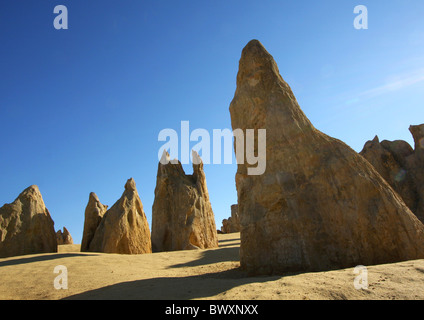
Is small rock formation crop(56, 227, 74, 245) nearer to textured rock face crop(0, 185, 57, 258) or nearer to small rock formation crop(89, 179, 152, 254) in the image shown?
small rock formation crop(89, 179, 152, 254)

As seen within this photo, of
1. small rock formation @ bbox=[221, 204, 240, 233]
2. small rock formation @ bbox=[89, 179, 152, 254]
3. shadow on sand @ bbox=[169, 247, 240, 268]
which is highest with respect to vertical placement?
small rock formation @ bbox=[89, 179, 152, 254]

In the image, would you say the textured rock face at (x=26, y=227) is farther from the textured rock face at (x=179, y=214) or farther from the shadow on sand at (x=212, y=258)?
the shadow on sand at (x=212, y=258)

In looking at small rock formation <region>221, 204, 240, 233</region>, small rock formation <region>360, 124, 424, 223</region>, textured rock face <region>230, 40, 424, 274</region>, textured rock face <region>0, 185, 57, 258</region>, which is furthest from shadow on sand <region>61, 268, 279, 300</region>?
small rock formation <region>221, 204, 240, 233</region>

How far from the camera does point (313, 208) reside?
17.9 ft

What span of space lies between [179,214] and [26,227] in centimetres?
642

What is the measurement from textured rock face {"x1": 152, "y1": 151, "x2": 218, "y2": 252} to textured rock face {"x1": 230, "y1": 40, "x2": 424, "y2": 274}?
26.2ft

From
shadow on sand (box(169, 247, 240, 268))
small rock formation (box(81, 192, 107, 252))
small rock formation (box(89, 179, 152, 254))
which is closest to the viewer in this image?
shadow on sand (box(169, 247, 240, 268))

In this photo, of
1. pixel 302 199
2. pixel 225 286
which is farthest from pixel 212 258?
pixel 225 286

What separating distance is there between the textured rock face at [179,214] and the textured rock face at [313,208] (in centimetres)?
799

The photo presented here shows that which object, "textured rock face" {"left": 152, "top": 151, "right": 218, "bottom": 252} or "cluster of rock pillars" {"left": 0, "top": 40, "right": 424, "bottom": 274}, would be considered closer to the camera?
"cluster of rock pillars" {"left": 0, "top": 40, "right": 424, "bottom": 274}

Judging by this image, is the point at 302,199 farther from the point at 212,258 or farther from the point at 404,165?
the point at 404,165

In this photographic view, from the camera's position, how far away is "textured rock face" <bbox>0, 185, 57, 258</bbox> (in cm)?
1027
